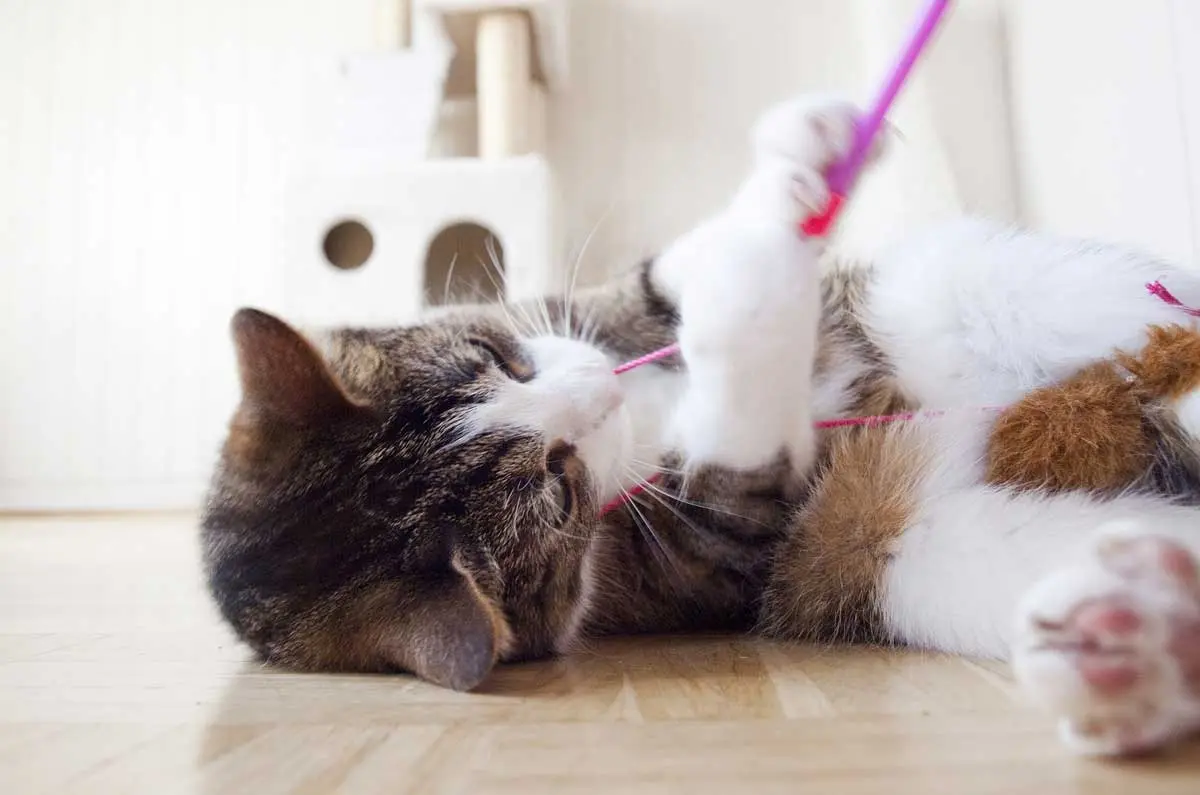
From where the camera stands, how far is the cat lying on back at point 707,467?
2.56 ft

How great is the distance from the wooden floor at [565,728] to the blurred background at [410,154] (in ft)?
3.02

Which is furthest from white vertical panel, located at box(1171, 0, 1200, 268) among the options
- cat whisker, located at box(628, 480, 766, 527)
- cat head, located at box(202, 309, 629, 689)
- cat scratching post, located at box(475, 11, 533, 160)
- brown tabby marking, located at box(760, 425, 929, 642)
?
cat scratching post, located at box(475, 11, 533, 160)

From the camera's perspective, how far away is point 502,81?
7.36 feet

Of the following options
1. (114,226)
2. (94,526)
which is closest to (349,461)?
(94,526)

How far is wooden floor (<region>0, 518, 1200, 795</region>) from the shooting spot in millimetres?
486

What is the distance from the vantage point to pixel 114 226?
9.77 ft

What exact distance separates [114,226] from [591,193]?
1559 mm

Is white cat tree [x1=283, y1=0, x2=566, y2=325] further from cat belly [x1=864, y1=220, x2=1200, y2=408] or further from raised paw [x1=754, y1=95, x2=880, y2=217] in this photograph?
raised paw [x1=754, y1=95, x2=880, y2=217]

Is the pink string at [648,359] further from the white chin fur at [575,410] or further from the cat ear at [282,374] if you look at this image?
the cat ear at [282,374]

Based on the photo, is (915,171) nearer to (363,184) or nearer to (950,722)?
(363,184)

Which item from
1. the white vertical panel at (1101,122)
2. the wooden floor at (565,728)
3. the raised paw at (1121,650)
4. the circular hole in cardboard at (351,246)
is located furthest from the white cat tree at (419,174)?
the raised paw at (1121,650)

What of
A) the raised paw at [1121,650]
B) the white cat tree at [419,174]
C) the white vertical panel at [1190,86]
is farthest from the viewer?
the white cat tree at [419,174]

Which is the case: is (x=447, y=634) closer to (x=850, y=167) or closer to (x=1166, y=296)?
(x=850, y=167)

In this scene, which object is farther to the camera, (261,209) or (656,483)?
(261,209)
